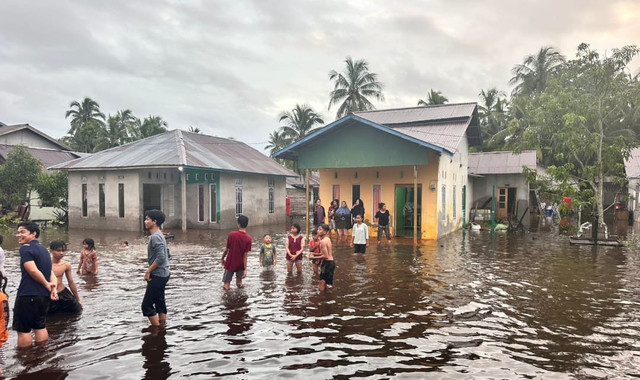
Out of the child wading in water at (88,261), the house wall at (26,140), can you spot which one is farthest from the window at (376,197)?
the house wall at (26,140)

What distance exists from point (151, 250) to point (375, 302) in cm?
412

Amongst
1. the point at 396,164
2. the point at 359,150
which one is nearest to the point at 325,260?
the point at 396,164

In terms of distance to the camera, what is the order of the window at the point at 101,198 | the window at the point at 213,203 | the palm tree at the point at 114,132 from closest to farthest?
the window at the point at 213,203 < the window at the point at 101,198 < the palm tree at the point at 114,132

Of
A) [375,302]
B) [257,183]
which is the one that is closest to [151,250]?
[375,302]

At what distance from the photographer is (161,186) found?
2295cm

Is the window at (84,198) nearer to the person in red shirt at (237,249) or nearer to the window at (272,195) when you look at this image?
the window at (272,195)

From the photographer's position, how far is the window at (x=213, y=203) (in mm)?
22438

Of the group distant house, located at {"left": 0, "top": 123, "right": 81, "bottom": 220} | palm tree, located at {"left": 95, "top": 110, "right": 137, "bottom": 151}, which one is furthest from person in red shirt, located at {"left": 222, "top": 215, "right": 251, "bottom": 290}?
palm tree, located at {"left": 95, "top": 110, "right": 137, "bottom": 151}

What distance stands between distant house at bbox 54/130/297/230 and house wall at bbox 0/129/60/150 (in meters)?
15.0

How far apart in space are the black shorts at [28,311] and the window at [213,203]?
1688cm

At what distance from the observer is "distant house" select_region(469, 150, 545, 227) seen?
26.6m

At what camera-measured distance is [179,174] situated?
898 inches

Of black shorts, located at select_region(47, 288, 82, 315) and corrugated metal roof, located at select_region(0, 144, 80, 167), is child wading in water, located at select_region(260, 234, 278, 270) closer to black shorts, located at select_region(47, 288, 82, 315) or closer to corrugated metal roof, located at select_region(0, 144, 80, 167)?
black shorts, located at select_region(47, 288, 82, 315)

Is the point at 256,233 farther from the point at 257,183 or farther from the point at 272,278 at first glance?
the point at 272,278
